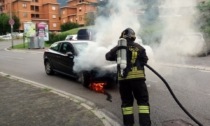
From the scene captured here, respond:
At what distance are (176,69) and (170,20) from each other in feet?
10.4

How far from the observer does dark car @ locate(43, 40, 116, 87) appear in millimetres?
10016

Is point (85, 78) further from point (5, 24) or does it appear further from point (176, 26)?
point (5, 24)

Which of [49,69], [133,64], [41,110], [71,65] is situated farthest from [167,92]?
[49,69]

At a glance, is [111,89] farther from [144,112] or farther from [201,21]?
[201,21]

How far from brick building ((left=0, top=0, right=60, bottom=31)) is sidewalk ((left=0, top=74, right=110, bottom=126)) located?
284 ft

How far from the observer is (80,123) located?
20.8ft

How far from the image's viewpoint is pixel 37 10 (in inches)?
3947

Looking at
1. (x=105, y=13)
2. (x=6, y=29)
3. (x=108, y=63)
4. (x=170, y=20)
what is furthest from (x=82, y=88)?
(x=6, y=29)

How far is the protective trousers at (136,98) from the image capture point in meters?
5.97

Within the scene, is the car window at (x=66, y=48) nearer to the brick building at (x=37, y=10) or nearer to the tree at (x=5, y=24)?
the tree at (x=5, y=24)

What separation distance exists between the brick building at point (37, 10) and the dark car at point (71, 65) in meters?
82.6

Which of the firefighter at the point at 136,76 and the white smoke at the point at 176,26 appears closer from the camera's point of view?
the firefighter at the point at 136,76

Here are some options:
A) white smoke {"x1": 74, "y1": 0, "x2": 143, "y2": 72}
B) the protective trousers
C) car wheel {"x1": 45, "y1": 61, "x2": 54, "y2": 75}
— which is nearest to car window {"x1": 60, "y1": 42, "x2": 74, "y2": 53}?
white smoke {"x1": 74, "y1": 0, "x2": 143, "y2": 72}

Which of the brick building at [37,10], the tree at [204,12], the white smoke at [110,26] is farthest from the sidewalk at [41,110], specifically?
the brick building at [37,10]
